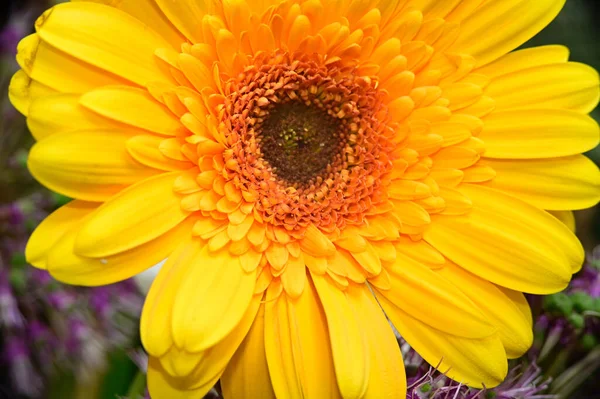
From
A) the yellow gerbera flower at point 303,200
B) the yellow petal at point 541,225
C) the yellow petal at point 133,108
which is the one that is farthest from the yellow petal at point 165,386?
the yellow petal at point 541,225

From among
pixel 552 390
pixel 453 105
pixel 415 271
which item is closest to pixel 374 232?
pixel 415 271

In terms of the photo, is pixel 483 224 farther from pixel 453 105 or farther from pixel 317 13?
pixel 317 13

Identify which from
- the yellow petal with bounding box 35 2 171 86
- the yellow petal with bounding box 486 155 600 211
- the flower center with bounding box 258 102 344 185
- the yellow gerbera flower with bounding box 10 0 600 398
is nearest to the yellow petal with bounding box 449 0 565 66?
the yellow gerbera flower with bounding box 10 0 600 398

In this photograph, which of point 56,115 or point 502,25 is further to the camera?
point 502,25

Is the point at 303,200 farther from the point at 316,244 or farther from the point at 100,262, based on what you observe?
the point at 100,262

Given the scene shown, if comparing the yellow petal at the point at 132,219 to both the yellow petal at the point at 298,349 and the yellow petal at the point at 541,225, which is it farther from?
the yellow petal at the point at 541,225

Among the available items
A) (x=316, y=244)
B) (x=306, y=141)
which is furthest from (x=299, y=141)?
(x=316, y=244)
